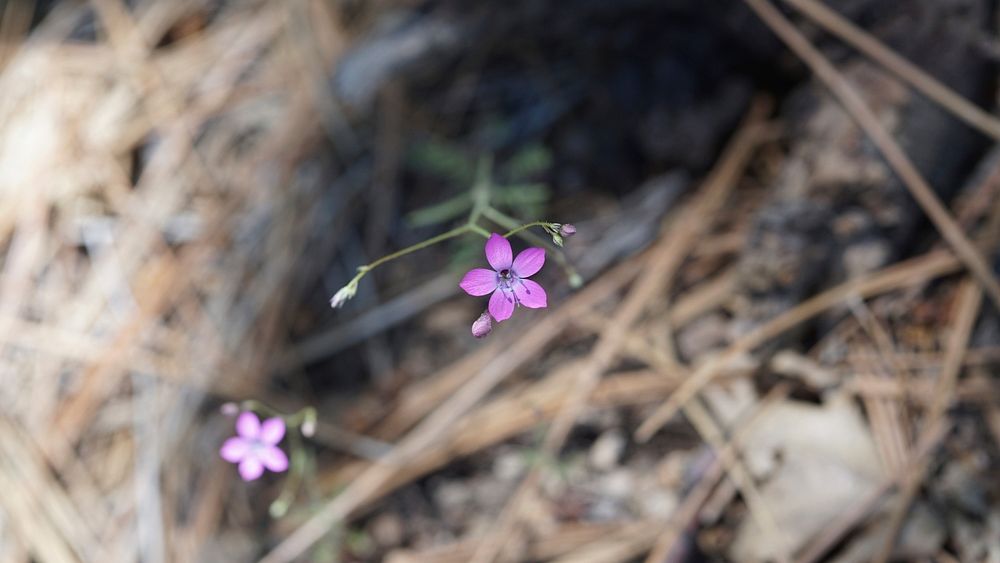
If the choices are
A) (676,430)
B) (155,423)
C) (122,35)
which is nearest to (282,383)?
(155,423)

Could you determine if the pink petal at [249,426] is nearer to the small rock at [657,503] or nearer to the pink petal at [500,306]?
the pink petal at [500,306]

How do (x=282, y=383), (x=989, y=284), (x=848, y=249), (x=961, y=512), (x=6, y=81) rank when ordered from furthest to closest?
1. (x=6, y=81)
2. (x=282, y=383)
3. (x=848, y=249)
4. (x=989, y=284)
5. (x=961, y=512)

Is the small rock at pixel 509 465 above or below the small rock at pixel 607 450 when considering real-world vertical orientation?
above

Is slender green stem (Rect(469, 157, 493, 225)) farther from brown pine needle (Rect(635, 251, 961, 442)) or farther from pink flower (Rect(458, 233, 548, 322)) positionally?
brown pine needle (Rect(635, 251, 961, 442))

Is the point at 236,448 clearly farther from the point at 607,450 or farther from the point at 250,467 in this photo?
the point at 607,450

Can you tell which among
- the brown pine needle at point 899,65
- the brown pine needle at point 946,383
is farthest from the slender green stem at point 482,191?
the brown pine needle at point 946,383

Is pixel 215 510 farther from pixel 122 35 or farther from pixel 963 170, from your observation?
pixel 963 170
